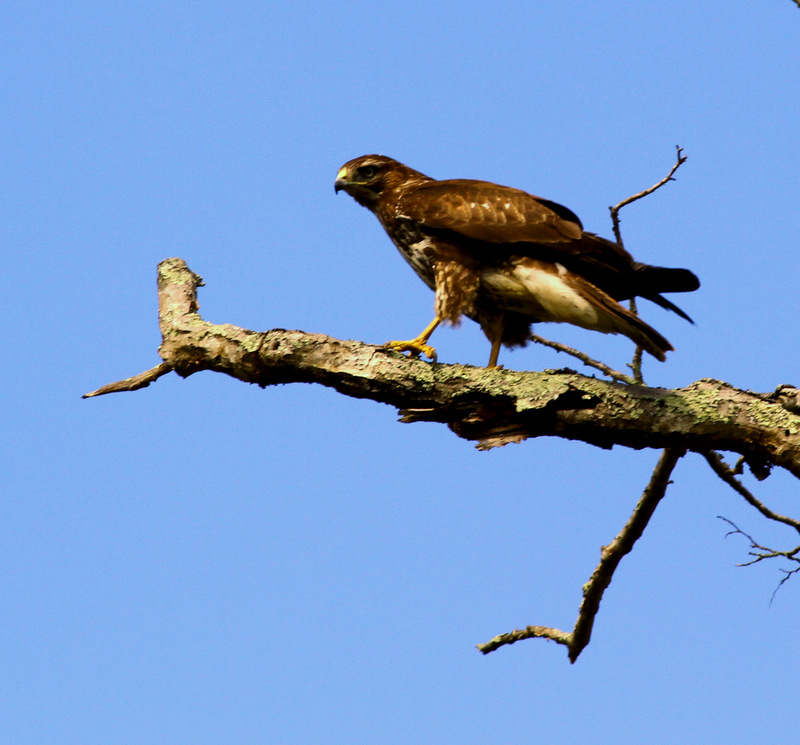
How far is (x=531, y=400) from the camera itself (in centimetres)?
363

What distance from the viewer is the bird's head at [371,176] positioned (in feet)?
17.6

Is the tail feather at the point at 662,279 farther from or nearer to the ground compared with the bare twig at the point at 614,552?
farther from the ground

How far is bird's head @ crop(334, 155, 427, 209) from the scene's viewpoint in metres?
5.36

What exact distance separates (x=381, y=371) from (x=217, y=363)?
77 cm

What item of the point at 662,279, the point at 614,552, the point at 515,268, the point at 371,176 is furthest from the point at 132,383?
the point at 662,279

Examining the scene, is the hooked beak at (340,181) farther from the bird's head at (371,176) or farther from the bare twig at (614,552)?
the bare twig at (614,552)

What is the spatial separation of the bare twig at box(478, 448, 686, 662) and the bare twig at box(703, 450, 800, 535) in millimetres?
361

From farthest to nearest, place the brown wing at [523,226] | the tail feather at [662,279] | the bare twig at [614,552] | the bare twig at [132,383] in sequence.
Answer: the brown wing at [523,226] → the tail feather at [662,279] → the bare twig at [132,383] → the bare twig at [614,552]

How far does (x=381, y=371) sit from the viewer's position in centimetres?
370

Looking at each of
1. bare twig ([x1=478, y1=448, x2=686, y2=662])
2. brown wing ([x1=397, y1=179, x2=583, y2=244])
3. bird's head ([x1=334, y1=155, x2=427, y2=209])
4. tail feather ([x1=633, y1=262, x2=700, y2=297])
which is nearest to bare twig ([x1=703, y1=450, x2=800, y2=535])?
bare twig ([x1=478, y1=448, x2=686, y2=662])

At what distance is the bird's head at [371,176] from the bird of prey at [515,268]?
0.42 meters

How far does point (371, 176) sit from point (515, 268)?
135 centimetres

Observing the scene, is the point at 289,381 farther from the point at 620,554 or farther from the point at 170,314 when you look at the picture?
the point at 620,554

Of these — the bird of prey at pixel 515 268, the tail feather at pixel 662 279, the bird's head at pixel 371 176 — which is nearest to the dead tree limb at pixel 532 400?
the bird of prey at pixel 515 268
